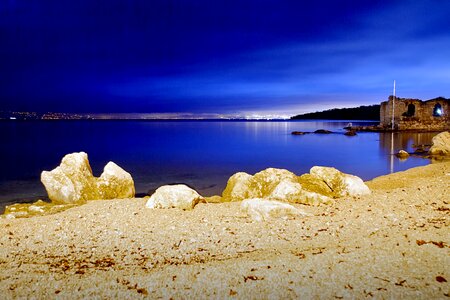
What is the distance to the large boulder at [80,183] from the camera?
10.8 m

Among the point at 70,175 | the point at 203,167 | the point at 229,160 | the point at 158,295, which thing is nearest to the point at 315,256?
the point at 158,295

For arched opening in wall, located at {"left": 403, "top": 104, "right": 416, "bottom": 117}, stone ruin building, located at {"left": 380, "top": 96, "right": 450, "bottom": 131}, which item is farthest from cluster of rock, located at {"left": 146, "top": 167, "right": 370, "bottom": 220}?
arched opening in wall, located at {"left": 403, "top": 104, "right": 416, "bottom": 117}

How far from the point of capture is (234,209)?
29.0ft

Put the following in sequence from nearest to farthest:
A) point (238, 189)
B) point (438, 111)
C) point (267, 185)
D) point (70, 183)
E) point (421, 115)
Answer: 1. point (70, 183)
2. point (267, 185)
3. point (238, 189)
4. point (421, 115)
5. point (438, 111)

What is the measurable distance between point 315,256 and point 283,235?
136cm

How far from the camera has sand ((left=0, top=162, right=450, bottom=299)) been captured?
14.4 ft

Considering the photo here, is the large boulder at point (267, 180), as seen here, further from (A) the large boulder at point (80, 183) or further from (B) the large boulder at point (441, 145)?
(B) the large boulder at point (441, 145)

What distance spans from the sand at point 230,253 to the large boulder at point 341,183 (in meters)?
1.31

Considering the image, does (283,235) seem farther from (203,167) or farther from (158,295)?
(203,167)

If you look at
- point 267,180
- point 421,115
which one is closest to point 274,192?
point 267,180

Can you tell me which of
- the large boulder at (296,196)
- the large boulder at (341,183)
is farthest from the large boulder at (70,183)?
the large boulder at (341,183)

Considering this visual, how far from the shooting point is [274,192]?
31.5 ft

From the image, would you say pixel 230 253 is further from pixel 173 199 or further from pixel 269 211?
pixel 173 199

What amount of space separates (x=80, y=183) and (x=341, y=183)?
8501 millimetres
